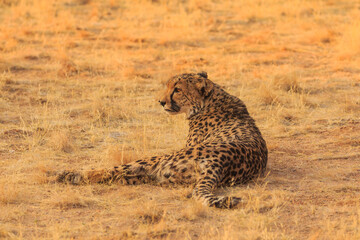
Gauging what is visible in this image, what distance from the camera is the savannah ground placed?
4.32 m

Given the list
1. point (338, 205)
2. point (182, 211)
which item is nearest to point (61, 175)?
point (182, 211)

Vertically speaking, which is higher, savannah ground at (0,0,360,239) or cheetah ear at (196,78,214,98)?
cheetah ear at (196,78,214,98)

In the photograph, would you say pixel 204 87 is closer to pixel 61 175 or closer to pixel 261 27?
pixel 61 175

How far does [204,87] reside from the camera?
5746mm

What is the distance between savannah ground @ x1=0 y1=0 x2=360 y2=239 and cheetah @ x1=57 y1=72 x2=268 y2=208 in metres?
0.11

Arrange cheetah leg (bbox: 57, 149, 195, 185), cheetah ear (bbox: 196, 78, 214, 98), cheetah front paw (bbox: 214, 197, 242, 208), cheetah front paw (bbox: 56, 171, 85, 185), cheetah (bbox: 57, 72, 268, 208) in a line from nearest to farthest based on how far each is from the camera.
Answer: cheetah front paw (bbox: 214, 197, 242, 208) → cheetah (bbox: 57, 72, 268, 208) → cheetah leg (bbox: 57, 149, 195, 185) → cheetah front paw (bbox: 56, 171, 85, 185) → cheetah ear (bbox: 196, 78, 214, 98)

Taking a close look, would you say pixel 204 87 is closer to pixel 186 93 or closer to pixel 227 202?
pixel 186 93

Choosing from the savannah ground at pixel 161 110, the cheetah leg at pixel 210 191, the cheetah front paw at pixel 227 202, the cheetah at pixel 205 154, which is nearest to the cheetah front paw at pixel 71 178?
the cheetah at pixel 205 154

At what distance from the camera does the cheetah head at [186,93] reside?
5.77 m

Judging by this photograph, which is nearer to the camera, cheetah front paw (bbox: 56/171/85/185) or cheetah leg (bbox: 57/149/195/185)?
cheetah leg (bbox: 57/149/195/185)

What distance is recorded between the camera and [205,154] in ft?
15.8

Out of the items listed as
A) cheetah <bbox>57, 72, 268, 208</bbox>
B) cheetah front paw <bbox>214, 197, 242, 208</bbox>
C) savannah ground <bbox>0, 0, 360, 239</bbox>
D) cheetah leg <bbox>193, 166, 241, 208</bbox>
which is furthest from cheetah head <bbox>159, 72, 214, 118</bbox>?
cheetah front paw <bbox>214, 197, 242, 208</bbox>

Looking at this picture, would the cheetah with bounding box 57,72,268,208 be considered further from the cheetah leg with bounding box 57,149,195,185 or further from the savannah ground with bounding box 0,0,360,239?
the savannah ground with bounding box 0,0,360,239

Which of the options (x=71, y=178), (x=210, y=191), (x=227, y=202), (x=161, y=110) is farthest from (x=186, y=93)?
(x=161, y=110)
